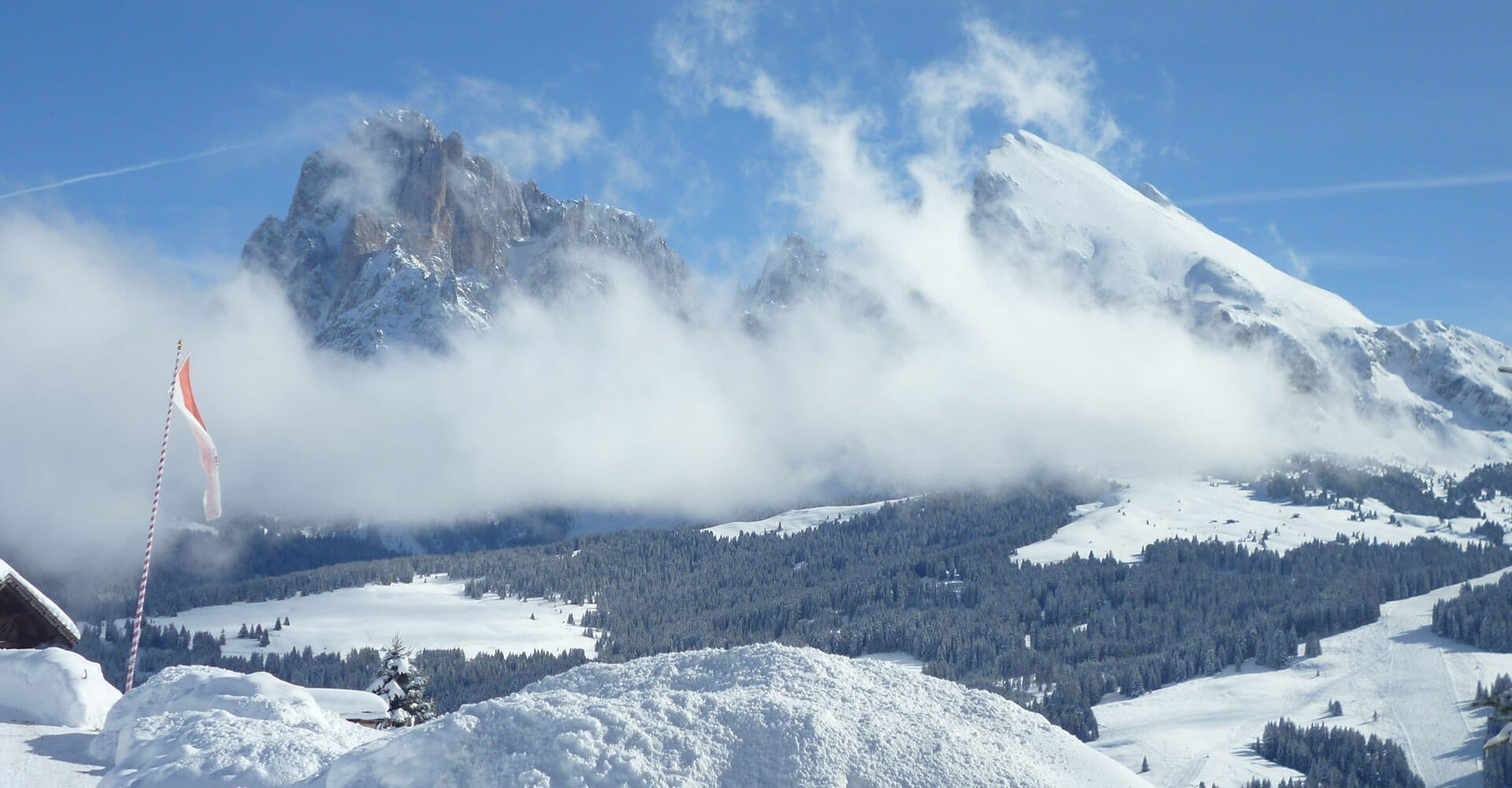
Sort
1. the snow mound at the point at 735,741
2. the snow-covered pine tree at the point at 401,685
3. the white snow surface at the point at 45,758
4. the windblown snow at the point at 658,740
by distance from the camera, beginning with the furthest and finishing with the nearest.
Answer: the snow-covered pine tree at the point at 401,685, the white snow surface at the point at 45,758, the windblown snow at the point at 658,740, the snow mound at the point at 735,741

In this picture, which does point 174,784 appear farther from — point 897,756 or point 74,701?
point 897,756

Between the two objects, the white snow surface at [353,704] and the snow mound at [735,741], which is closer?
the snow mound at [735,741]

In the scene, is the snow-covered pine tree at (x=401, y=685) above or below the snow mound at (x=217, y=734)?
below

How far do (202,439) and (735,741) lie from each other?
21393 millimetres

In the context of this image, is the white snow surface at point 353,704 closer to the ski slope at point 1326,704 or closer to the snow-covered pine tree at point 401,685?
the snow-covered pine tree at point 401,685

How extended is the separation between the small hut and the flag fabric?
4550 millimetres

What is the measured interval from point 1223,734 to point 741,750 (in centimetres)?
13744

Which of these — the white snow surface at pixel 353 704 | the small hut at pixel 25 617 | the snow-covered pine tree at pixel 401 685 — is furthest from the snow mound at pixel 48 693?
the snow-covered pine tree at pixel 401 685

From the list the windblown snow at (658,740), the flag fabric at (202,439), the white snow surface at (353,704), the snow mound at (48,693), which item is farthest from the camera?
the white snow surface at (353,704)

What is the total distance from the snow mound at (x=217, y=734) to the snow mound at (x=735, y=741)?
1862mm

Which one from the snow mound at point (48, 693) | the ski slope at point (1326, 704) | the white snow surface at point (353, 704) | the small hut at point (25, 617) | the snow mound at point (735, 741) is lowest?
the ski slope at point (1326, 704)

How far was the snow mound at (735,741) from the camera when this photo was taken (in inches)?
520

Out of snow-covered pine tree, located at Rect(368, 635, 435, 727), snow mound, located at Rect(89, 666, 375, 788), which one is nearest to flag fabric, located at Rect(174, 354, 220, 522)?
snow mound, located at Rect(89, 666, 375, 788)

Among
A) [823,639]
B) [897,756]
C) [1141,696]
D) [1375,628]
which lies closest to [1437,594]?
[1375,628]
